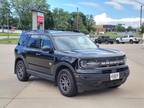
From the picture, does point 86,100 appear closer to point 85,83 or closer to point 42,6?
point 85,83

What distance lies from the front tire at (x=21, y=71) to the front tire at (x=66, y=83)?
232 cm

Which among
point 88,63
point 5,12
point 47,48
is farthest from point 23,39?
point 5,12

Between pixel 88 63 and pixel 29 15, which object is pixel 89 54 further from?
pixel 29 15

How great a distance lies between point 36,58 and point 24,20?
102572 mm

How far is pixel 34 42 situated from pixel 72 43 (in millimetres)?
1468

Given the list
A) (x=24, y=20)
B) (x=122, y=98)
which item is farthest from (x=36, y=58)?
(x=24, y=20)

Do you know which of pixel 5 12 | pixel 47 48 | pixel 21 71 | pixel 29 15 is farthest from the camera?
pixel 5 12

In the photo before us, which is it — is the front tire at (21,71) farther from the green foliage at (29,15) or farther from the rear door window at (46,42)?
the green foliage at (29,15)

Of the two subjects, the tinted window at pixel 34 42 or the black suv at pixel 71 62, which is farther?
the tinted window at pixel 34 42

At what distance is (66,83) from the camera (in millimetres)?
8734

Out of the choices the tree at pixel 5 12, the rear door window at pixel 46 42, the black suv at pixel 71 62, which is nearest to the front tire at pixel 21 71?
the black suv at pixel 71 62

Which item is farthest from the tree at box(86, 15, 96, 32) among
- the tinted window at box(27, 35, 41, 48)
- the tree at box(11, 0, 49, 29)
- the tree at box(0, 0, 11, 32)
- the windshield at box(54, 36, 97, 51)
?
the windshield at box(54, 36, 97, 51)

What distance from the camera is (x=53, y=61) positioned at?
30.4ft

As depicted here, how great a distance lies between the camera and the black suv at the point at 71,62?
8.33m
